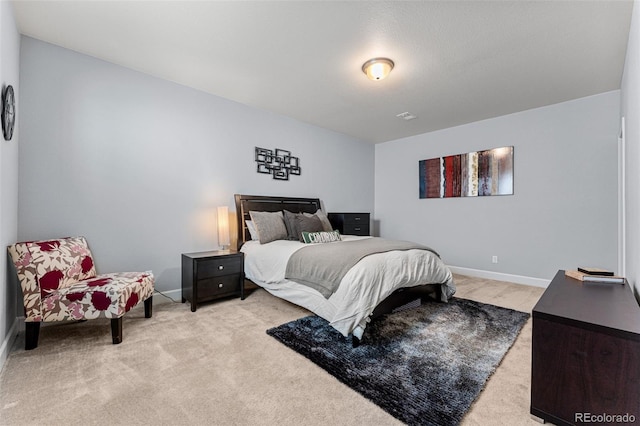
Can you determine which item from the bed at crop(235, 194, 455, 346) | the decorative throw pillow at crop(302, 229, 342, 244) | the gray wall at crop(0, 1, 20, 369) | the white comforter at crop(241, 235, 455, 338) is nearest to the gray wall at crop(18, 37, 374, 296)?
the gray wall at crop(0, 1, 20, 369)

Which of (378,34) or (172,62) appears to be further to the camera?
(172,62)

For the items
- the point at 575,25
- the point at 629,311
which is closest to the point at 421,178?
the point at 575,25

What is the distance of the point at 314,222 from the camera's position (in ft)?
12.8

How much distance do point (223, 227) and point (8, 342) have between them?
199cm

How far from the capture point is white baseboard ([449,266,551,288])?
156 inches

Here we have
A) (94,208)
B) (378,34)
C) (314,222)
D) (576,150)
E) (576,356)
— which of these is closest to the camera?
(576,356)

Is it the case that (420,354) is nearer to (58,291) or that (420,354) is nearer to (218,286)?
(218,286)

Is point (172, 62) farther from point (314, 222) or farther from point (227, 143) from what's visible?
point (314, 222)

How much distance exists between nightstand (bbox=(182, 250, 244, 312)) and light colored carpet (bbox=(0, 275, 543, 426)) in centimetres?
48

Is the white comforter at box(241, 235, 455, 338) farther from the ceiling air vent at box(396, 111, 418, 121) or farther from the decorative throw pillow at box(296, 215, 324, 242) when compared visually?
the ceiling air vent at box(396, 111, 418, 121)

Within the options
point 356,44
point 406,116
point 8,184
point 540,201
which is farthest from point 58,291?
point 540,201

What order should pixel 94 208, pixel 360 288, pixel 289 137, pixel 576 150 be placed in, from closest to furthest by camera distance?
pixel 360 288 < pixel 94 208 < pixel 576 150 < pixel 289 137

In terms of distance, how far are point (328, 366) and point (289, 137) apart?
3512 millimetres

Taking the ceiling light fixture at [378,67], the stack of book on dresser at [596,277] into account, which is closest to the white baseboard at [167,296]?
the ceiling light fixture at [378,67]
